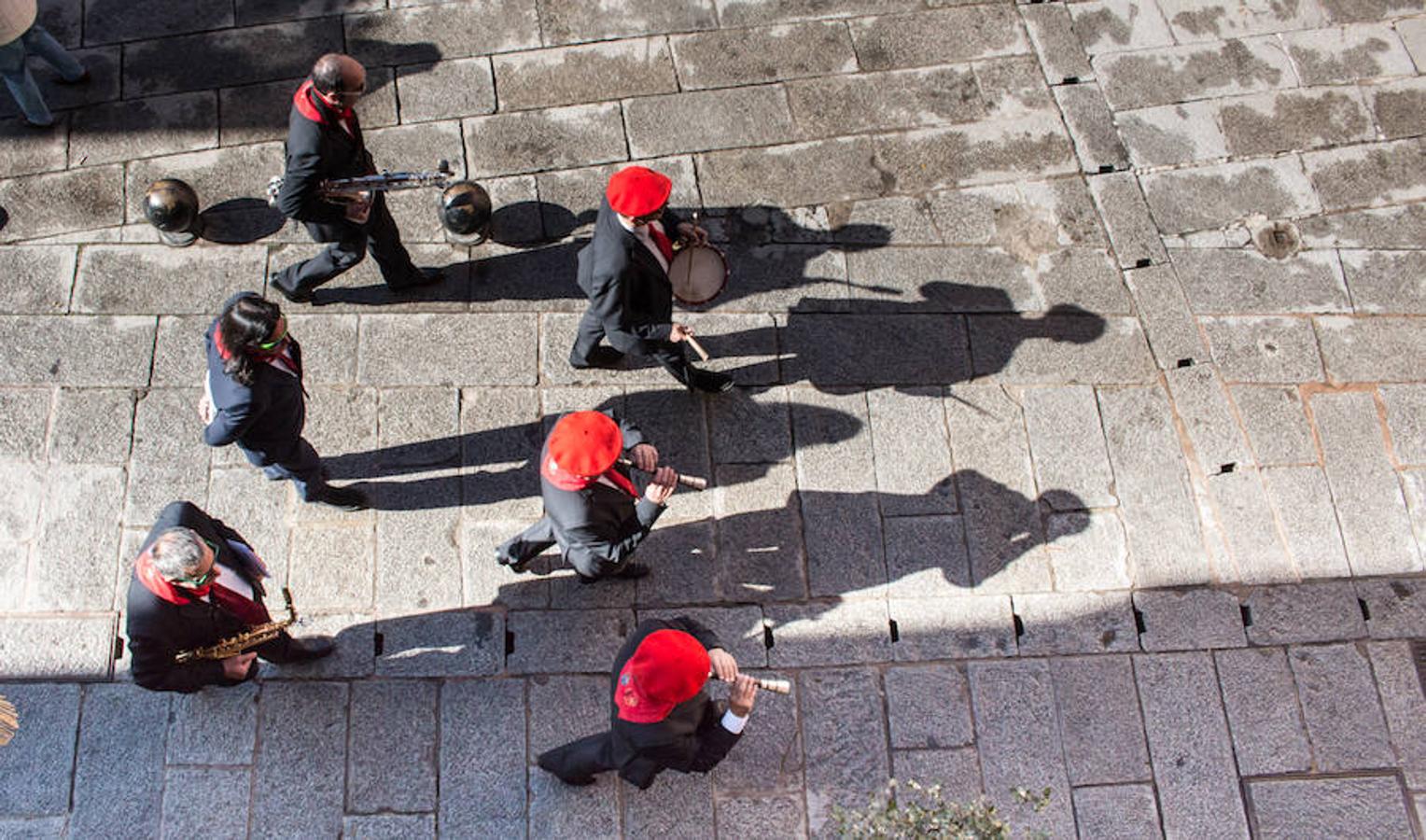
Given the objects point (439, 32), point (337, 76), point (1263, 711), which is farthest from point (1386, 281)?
point (439, 32)

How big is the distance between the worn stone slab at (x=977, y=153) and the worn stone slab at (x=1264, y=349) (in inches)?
61.3

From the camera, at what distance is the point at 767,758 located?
534cm

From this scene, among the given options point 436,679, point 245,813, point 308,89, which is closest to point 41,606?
point 245,813

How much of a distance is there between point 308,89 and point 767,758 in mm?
4365

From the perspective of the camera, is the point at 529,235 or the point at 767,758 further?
the point at 529,235

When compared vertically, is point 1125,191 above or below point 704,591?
above

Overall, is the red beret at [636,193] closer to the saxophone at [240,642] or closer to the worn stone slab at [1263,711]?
the saxophone at [240,642]

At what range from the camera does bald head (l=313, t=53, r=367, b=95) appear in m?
5.00

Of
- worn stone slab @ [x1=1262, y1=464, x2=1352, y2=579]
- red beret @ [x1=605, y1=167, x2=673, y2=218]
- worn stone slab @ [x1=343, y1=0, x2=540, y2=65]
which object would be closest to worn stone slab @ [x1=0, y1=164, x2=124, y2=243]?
worn stone slab @ [x1=343, y1=0, x2=540, y2=65]

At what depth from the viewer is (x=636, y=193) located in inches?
195

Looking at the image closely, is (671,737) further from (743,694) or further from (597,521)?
(597,521)

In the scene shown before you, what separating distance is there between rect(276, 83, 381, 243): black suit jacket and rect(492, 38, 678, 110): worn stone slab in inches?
67.3

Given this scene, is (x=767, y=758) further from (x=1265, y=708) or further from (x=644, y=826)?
(x=1265, y=708)

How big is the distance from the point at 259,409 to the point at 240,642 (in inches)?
44.1
